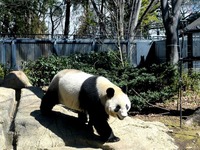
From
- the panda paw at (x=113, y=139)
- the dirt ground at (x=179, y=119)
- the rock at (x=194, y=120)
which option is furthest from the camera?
the rock at (x=194, y=120)

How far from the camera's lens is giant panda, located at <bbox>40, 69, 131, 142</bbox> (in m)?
4.73

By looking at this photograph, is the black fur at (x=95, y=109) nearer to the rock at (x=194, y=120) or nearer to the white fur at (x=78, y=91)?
the white fur at (x=78, y=91)

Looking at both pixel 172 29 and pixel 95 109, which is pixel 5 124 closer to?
pixel 95 109

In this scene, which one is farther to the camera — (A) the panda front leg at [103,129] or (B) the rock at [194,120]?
(B) the rock at [194,120]

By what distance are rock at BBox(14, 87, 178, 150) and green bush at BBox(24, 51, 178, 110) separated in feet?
8.80

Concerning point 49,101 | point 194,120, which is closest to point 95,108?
point 49,101

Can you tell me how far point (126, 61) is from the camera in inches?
469

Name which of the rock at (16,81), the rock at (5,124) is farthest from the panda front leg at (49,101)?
the rock at (16,81)

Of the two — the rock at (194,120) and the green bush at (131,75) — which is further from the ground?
the green bush at (131,75)

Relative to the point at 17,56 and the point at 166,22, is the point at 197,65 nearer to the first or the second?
the point at 166,22

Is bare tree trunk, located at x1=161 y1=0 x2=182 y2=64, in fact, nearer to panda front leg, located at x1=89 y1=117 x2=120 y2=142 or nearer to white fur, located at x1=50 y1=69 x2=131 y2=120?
white fur, located at x1=50 y1=69 x2=131 y2=120

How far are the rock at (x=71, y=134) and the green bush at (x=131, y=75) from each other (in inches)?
106

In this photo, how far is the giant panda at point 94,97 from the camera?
4.73 metres

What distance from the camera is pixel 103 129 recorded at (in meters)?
5.01
